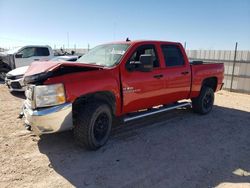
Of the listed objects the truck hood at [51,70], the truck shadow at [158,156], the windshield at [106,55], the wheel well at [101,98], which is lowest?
the truck shadow at [158,156]

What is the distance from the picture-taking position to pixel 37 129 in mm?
4055

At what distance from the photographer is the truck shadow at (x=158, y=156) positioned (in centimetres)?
368

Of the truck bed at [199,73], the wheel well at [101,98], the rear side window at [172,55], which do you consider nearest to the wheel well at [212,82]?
the truck bed at [199,73]

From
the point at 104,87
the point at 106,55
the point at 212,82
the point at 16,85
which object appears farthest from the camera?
the point at 16,85

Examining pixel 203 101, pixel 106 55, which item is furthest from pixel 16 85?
pixel 203 101

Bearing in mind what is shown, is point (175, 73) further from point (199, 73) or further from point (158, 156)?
point (158, 156)

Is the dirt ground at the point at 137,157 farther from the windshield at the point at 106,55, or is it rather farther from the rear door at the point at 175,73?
the windshield at the point at 106,55

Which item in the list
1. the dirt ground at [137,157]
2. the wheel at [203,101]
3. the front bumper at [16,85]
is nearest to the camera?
the dirt ground at [137,157]

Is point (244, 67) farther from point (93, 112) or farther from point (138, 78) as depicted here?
point (93, 112)

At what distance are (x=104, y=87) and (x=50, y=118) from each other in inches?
43.7

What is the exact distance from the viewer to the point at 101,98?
185 inches

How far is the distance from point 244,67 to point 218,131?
7.39 meters

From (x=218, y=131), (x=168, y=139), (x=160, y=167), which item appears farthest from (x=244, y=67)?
(x=160, y=167)

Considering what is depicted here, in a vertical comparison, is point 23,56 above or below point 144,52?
below
